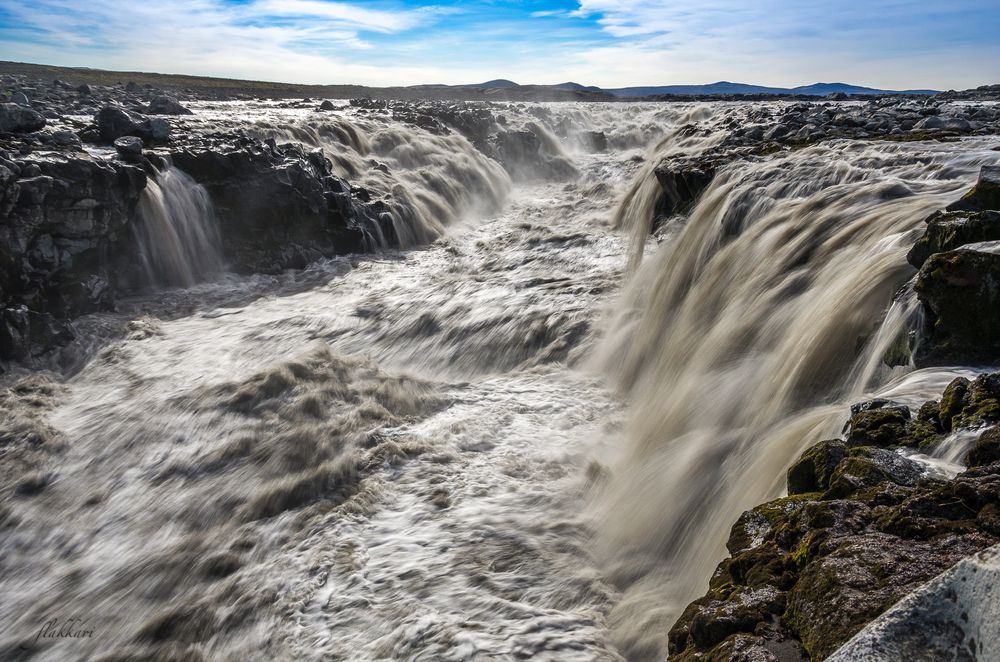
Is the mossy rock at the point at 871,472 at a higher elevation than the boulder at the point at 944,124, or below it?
below

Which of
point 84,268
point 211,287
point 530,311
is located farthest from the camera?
point 211,287

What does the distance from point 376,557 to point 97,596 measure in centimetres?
250

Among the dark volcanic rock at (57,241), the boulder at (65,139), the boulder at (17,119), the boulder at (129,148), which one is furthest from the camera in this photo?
the boulder at (129,148)

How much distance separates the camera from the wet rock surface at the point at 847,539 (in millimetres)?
2377

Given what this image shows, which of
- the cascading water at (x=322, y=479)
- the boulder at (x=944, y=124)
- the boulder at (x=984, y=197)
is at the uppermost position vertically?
the boulder at (x=944, y=124)

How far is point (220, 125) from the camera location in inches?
729

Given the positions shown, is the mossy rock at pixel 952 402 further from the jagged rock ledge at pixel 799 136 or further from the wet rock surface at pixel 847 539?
the jagged rock ledge at pixel 799 136

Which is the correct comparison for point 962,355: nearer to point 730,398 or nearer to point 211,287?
point 730,398

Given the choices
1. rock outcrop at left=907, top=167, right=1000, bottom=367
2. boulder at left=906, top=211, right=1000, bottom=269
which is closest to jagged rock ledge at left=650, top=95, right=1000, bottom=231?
boulder at left=906, top=211, right=1000, bottom=269

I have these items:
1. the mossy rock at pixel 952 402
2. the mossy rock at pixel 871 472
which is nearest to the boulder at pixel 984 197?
the mossy rock at pixel 952 402

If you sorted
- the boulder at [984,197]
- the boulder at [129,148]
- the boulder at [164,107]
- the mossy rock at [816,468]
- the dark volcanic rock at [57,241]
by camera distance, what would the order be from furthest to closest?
the boulder at [164,107] → the boulder at [129,148] → the dark volcanic rock at [57,241] → the boulder at [984,197] → the mossy rock at [816,468]

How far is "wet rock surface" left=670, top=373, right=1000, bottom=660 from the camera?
A: 93.6 inches

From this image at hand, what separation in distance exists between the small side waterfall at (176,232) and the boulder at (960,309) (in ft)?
46.1

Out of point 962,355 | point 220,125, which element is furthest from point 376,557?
point 220,125
